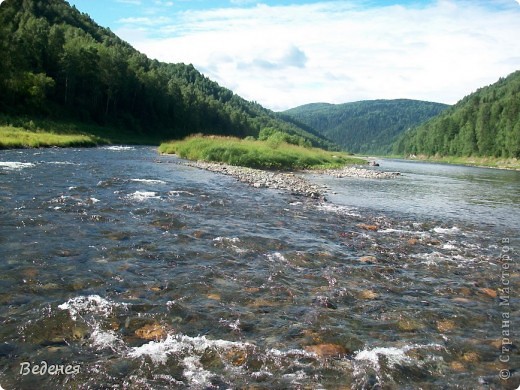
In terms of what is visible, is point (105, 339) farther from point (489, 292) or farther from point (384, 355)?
point (489, 292)

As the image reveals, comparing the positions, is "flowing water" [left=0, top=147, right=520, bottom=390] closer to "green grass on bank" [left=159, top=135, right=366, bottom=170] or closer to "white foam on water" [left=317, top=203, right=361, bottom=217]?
"white foam on water" [left=317, top=203, right=361, bottom=217]

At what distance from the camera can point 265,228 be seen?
14.6 metres

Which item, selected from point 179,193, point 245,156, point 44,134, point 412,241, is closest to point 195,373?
point 412,241

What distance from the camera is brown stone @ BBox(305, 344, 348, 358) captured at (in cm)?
639

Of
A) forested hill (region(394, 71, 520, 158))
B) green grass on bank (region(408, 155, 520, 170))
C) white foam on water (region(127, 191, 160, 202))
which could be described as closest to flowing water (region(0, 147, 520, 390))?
white foam on water (region(127, 191, 160, 202))

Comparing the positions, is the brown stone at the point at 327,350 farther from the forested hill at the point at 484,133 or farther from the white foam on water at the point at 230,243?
the forested hill at the point at 484,133

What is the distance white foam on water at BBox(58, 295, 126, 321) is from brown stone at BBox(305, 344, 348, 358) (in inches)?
142

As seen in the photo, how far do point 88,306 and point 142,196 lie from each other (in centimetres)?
1171

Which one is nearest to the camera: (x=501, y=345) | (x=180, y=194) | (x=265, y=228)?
(x=501, y=345)

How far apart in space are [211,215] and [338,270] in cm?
704

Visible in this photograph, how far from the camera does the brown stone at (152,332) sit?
21.7ft

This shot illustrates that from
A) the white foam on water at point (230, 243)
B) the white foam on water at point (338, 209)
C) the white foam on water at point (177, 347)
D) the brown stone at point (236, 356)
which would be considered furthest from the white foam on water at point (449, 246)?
the brown stone at point (236, 356)

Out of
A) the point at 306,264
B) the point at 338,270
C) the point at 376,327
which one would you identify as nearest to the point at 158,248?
the point at 306,264

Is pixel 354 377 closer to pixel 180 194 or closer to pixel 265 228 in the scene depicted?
pixel 265 228
